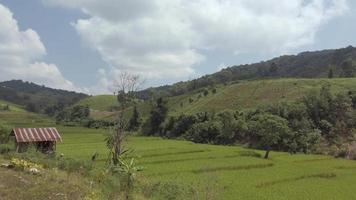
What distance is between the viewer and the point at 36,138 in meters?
48.9

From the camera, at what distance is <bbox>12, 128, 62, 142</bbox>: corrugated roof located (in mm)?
48000

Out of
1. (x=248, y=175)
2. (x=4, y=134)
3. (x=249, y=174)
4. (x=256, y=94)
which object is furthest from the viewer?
(x=256, y=94)

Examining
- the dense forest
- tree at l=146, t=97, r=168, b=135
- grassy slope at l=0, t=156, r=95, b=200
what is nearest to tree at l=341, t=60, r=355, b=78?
the dense forest

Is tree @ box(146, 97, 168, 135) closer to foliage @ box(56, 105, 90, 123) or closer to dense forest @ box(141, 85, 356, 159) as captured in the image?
dense forest @ box(141, 85, 356, 159)

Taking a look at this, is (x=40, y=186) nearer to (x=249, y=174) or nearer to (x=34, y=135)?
(x=249, y=174)

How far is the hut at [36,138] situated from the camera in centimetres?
4778

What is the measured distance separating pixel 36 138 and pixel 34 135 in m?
0.49

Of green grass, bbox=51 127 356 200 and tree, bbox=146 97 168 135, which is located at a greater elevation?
tree, bbox=146 97 168 135

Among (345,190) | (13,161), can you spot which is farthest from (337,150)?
(13,161)

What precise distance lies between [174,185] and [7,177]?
9.27 m

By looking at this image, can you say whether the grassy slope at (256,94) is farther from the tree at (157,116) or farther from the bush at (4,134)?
the bush at (4,134)

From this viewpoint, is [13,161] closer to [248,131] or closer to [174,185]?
[174,185]

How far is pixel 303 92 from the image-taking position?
114875 mm

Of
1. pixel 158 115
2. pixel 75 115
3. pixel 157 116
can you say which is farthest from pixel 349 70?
pixel 75 115
